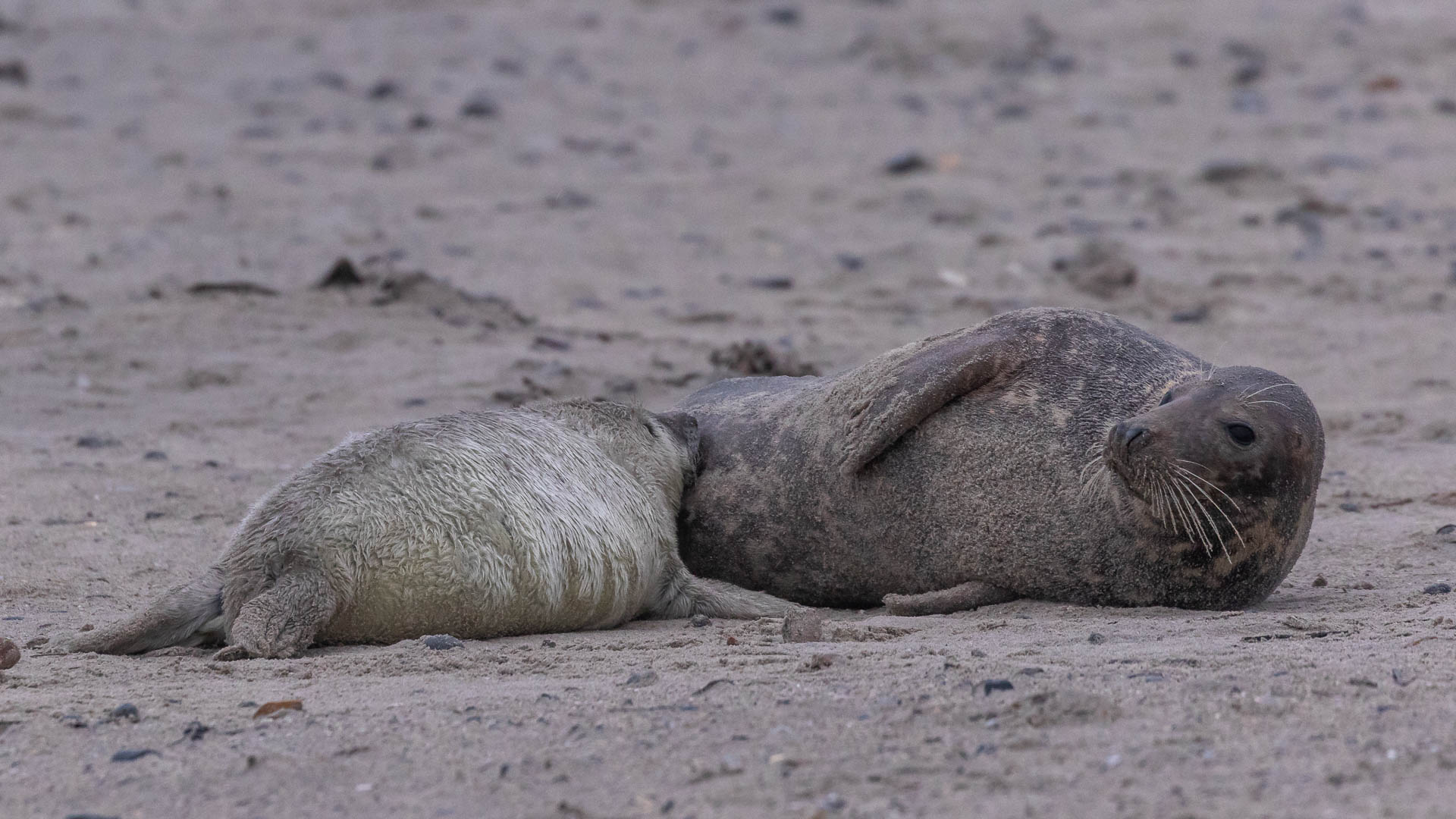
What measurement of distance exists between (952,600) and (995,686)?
3.60 feet

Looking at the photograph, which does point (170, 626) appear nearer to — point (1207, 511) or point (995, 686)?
point (995, 686)

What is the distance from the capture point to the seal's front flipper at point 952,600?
4.04 m

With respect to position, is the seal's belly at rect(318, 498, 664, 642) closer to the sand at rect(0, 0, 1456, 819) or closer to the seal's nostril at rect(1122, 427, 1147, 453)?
the sand at rect(0, 0, 1456, 819)

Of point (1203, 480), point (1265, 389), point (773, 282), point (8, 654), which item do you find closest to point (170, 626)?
point (8, 654)

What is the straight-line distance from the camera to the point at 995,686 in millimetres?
2939

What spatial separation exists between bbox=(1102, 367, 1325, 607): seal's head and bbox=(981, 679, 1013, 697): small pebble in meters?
0.95

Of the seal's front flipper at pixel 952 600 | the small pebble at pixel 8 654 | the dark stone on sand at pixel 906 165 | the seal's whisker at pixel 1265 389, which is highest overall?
the dark stone on sand at pixel 906 165

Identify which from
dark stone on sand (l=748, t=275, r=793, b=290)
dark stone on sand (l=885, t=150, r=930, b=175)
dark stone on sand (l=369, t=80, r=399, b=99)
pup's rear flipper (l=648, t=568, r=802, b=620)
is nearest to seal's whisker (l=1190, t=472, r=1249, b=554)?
pup's rear flipper (l=648, t=568, r=802, b=620)

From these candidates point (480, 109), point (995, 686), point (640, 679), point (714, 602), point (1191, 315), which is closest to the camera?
point (995, 686)

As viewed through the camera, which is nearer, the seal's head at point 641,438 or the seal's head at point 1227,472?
the seal's head at point 1227,472

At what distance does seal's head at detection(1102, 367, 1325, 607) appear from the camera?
371 centimetres

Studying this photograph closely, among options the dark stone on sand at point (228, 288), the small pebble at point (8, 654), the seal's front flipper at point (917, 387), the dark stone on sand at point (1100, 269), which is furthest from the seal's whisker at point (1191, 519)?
the dark stone on sand at point (228, 288)

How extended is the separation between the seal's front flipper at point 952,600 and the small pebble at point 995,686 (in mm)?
1070

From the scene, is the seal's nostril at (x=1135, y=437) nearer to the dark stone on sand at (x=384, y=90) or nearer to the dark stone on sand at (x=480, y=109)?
the dark stone on sand at (x=480, y=109)
